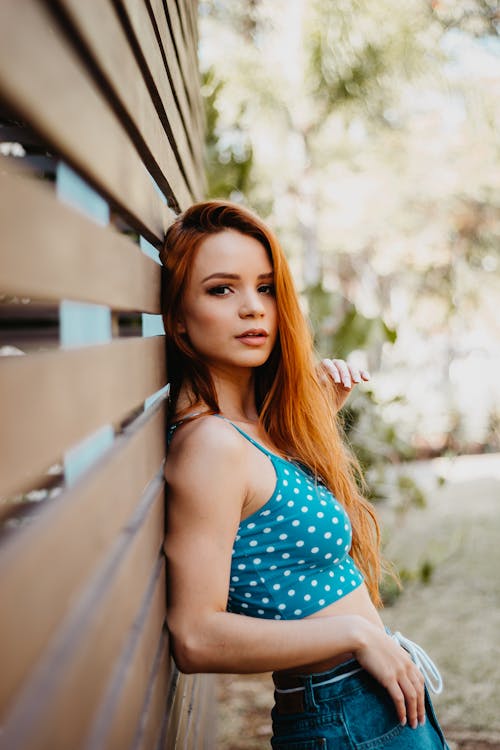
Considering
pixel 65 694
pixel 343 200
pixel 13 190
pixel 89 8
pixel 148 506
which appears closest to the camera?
pixel 13 190

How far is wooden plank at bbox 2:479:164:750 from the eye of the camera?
2.09ft

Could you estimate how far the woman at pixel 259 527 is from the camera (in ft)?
5.10

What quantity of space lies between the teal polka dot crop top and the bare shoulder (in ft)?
0.25

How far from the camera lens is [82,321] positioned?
3.50 feet

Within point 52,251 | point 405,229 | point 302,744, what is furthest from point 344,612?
point 405,229

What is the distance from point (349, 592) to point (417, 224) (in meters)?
17.8

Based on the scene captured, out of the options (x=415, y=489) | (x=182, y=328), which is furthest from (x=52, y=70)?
(x=415, y=489)

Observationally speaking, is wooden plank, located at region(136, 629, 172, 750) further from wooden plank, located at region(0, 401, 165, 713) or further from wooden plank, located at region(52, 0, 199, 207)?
wooden plank, located at region(52, 0, 199, 207)

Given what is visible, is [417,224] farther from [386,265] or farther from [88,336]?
[88,336]

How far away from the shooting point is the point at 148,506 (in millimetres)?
1349

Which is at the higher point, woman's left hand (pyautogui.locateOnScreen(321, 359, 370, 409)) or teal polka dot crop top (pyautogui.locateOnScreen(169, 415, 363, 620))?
woman's left hand (pyautogui.locateOnScreen(321, 359, 370, 409))

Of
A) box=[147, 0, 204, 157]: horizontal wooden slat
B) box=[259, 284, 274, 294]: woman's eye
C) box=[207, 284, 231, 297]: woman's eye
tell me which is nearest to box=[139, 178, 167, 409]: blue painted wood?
box=[207, 284, 231, 297]: woman's eye

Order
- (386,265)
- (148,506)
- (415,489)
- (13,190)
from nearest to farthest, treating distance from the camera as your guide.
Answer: (13,190) → (148,506) → (415,489) → (386,265)

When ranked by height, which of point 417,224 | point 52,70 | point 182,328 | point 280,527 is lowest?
point 280,527
